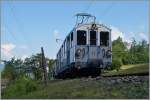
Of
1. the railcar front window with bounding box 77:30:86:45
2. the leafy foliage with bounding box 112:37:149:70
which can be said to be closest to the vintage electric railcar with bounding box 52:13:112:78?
the railcar front window with bounding box 77:30:86:45

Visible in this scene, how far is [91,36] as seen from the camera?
25547mm

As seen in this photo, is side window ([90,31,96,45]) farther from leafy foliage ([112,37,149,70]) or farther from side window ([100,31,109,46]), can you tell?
leafy foliage ([112,37,149,70])

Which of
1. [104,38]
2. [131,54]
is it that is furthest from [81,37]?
[131,54]

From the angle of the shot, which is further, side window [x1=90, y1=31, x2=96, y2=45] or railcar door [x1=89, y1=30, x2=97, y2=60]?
side window [x1=90, y1=31, x2=96, y2=45]

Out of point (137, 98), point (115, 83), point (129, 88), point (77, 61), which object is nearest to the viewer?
point (137, 98)

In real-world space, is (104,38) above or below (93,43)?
above

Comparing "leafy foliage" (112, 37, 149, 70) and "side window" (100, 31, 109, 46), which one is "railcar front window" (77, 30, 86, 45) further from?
"leafy foliage" (112, 37, 149, 70)

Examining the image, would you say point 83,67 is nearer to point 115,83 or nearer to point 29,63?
point 115,83

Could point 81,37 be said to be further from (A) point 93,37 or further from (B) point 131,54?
(B) point 131,54

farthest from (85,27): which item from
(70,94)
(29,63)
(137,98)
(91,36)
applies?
(29,63)

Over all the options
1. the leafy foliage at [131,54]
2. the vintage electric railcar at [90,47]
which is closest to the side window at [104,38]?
the vintage electric railcar at [90,47]

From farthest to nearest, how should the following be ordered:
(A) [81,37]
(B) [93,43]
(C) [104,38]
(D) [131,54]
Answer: (D) [131,54] → (C) [104,38] → (B) [93,43] → (A) [81,37]

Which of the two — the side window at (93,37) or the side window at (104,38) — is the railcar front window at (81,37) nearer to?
the side window at (93,37)

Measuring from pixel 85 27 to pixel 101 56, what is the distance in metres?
1.93
